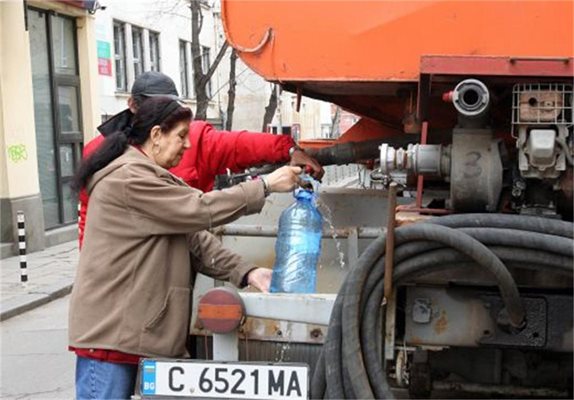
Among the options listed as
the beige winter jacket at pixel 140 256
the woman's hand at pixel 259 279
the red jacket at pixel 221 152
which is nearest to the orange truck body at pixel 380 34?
the beige winter jacket at pixel 140 256

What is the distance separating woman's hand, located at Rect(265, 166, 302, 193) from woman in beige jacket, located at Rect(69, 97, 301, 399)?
0.09 ft

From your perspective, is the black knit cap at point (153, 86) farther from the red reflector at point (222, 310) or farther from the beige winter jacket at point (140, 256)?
the red reflector at point (222, 310)


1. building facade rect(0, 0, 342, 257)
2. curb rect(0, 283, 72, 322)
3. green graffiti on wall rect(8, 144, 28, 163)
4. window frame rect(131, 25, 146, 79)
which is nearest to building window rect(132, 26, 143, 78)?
window frame rect(131, 25, 146, 79)

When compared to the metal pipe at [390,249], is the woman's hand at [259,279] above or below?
below

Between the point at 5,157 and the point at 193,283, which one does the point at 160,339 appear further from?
the point at 5,157

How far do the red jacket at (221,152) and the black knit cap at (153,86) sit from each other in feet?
0.71

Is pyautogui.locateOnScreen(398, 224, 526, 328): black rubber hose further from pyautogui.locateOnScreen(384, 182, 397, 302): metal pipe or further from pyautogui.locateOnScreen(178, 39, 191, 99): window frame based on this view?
pyautogui.locateOnScreen(178, 39, 191, 99): window frame

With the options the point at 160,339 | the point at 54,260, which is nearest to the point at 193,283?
the point at 160,339

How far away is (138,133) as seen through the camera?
3100 millimetres

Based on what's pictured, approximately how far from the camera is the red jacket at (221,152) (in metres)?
3.95

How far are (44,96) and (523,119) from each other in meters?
12.5

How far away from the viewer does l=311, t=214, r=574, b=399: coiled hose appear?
2332 millimetres

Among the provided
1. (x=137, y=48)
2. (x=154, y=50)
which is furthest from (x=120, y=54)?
(x=154, y=50)

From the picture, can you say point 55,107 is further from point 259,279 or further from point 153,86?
point 259,279
